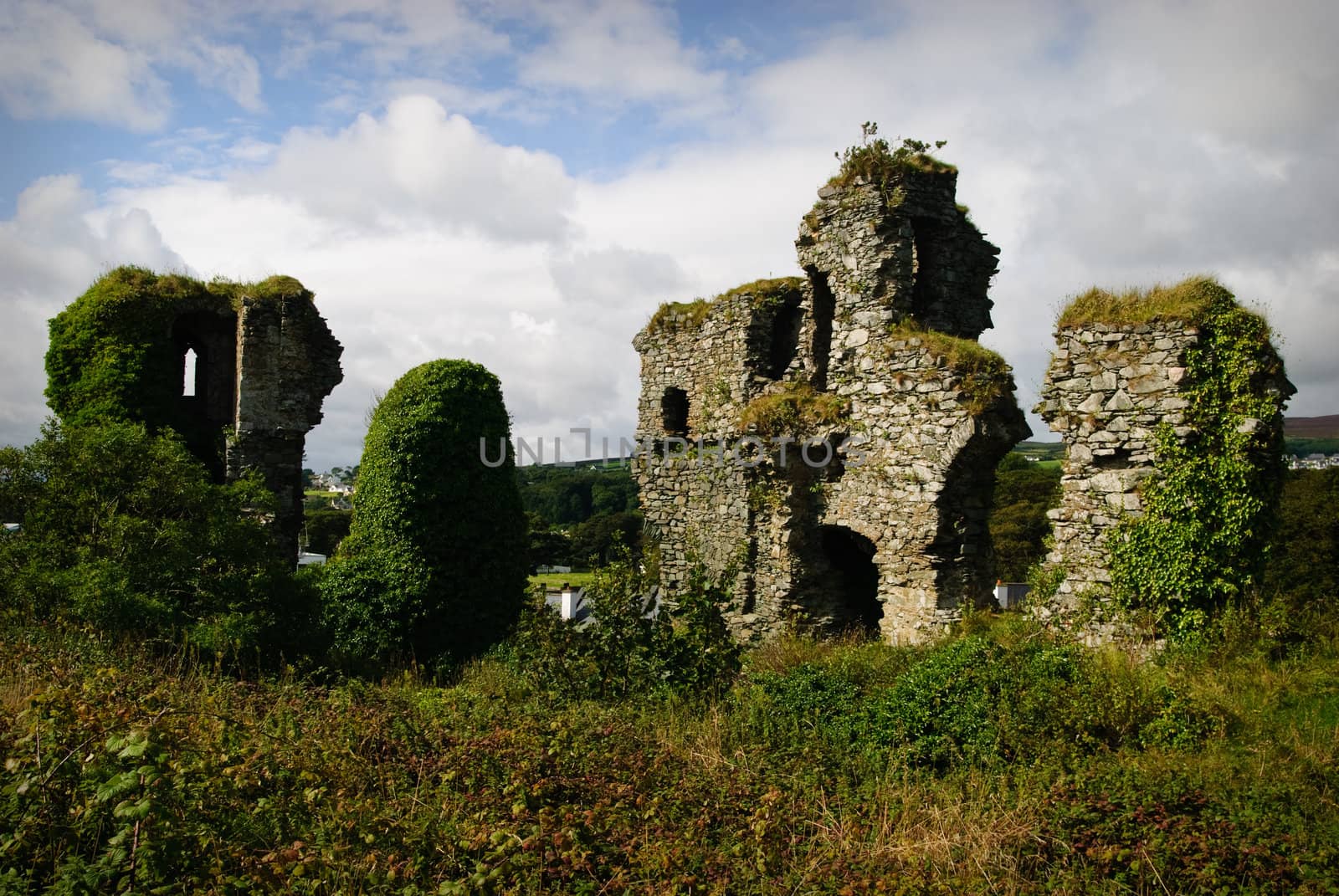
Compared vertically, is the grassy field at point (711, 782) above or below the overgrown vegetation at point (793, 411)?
below

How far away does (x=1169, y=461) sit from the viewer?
28.4 feet

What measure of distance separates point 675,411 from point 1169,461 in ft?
29.3

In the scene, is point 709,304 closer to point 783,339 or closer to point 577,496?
point 783,339

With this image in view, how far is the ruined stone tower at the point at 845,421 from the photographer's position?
11.2m

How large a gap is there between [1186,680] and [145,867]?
760cm

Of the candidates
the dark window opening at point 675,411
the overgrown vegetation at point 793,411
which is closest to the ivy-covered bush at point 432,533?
the dark window opening at point 675,411

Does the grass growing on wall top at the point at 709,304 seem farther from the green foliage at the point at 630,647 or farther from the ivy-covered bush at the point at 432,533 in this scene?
the green foliage at the point at 630,647

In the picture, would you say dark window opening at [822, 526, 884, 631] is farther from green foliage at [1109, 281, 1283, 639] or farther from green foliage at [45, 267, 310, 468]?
green foliage at [45, 267, 310, 468]

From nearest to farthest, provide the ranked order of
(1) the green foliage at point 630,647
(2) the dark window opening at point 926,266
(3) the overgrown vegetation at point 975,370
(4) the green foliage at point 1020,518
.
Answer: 1. (1) the green foliage at point 630,647
2. (3) the overgrown vegetation at point 975,370
3. (2) the dark window opening at point 926,266
4. (4) the green foliage at point 1020,518

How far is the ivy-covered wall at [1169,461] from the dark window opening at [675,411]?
25.7ft

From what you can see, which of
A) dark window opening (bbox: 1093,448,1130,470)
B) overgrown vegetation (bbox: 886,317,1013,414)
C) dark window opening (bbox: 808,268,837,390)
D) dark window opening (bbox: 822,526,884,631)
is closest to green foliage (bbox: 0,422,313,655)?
dark window opening (bbox: 822,526,884,631)

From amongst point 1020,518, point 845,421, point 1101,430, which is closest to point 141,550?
point 845,421

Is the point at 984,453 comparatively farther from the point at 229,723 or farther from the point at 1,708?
the point at 1,708

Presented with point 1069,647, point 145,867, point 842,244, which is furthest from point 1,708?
point 842,244
